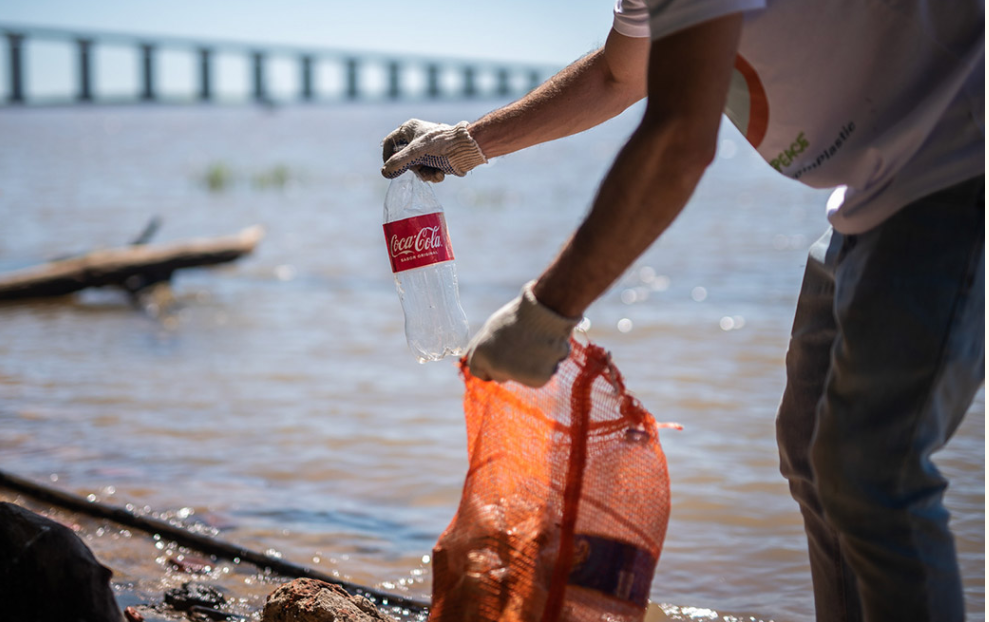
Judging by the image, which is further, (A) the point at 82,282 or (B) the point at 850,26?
(A) the point at 82,282

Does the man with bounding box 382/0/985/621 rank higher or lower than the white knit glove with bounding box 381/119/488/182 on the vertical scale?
lower

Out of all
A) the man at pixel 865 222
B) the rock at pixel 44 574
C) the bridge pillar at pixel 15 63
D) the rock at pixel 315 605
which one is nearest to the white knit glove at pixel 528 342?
the man at pixel 865 222

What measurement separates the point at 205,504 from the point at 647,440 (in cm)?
215

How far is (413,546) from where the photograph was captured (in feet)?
10.4

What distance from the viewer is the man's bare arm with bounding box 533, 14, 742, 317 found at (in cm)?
147

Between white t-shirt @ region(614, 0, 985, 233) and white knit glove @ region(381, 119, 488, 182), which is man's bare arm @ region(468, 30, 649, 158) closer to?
white knit glove @ region(381, 119, 488, 182)

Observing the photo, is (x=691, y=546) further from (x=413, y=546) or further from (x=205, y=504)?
(x=205, y=504)

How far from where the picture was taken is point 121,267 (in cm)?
767

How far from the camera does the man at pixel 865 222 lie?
1.50 metres

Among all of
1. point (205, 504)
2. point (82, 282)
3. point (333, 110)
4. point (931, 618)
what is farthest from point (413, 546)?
point (333, 110)

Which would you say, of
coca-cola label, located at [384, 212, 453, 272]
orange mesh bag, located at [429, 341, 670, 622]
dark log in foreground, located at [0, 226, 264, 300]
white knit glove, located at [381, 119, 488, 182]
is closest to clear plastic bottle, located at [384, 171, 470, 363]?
coca-cola label, located at [384, 212, 453, 272]

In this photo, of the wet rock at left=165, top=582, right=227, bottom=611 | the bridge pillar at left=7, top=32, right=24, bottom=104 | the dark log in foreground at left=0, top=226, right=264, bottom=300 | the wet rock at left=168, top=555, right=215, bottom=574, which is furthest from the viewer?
the bridge pillar at left=7, top=32, right=24, bottom=104

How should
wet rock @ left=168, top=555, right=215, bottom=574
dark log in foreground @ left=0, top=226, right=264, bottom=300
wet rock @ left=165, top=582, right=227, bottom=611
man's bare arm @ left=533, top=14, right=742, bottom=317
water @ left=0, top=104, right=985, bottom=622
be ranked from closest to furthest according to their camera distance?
1. man's bare arm @ left=533, top=14, right=742, bottom=317
2. wet rock @ left=165, top=582, right=227, bottom=611
3. wet rock @ left=168, top=555, right=215, bottom=574
4. water @ left=0, top=104, right=985, bottom=622
5. dark log in foreground @ left=0, top=226, right=264, bottom=300

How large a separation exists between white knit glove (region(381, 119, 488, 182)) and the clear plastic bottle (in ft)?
0.33
